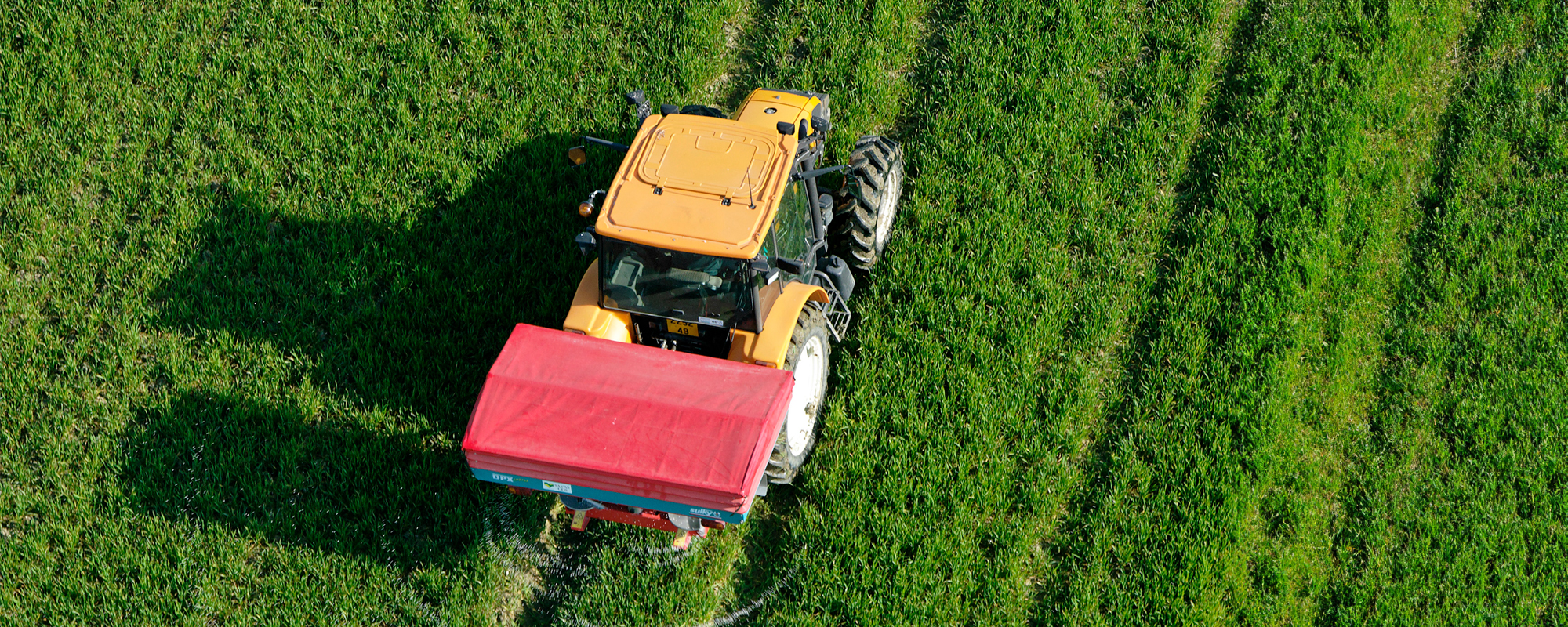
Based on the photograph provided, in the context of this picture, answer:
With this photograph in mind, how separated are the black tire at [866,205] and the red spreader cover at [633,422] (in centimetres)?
203

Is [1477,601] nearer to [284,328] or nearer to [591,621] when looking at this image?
[591,621]

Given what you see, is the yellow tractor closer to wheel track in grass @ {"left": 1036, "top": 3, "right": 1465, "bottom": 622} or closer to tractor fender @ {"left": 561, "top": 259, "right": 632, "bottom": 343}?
tractor fender @ {"left": 561, "top": 259, "right": 632, "bottom": 343}

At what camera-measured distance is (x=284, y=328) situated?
28.3 feet

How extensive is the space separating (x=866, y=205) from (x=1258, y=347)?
3018mm

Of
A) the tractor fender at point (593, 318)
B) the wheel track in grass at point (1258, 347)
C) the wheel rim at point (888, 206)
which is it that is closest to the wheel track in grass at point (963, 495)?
the wheel rim at point (888, 206)

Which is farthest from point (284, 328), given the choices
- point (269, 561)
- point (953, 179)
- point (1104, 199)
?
point (1104, 199)

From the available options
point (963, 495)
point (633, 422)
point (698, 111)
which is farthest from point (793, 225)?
point (963, 495)

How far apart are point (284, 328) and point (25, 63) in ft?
12.6

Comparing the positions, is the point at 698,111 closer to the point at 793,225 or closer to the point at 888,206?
the point at 793,225

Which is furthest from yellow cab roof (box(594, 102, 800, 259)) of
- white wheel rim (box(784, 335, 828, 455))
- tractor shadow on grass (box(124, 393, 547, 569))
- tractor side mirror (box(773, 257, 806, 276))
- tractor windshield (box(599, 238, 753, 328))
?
tractor shadow on grass (box(124, 393, 547, 569))

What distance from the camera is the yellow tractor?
6.48 meters

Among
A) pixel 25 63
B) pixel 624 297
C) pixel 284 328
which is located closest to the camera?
pixel 624 297

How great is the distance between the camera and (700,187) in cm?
709

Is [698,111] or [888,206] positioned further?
[888,206]
